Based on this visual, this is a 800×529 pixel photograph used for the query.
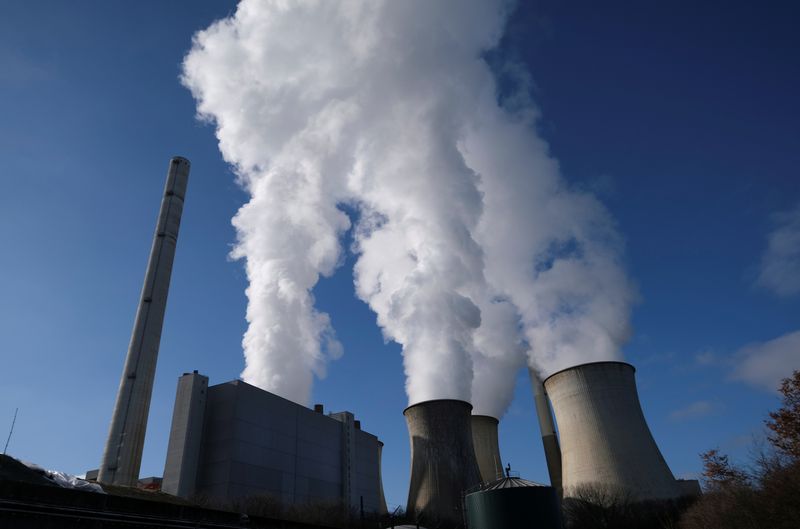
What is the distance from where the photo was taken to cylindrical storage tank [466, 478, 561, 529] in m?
20.2

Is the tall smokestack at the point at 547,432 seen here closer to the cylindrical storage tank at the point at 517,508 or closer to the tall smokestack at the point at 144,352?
the cylindrical storage tank at the point at 517,508

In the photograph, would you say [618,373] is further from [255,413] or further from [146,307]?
[146,307]

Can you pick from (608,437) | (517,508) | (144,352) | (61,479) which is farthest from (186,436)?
(608,437)

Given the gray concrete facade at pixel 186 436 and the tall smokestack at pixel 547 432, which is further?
the tall smokestack at pixel 547 432

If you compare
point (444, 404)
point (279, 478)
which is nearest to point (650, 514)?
point (444, 404)

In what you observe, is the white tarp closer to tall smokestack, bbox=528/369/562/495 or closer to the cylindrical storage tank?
the cylindrical storage tank

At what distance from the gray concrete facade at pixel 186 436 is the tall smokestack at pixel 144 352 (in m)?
1.49

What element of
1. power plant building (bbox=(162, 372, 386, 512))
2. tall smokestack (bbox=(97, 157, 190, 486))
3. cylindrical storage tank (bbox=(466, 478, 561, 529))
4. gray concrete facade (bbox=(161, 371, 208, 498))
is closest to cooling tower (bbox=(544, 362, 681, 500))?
cylindrical storage tank (bbox=(466, 478, 561, 529))

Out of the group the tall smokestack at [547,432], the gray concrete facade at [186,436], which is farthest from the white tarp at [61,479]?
the tall smokestack at [547,432]

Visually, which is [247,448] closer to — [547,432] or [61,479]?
[61,479]

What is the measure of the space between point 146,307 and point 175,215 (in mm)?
5621

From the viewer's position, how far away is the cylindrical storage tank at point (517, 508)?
2020cm

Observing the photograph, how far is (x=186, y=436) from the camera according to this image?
891 inches

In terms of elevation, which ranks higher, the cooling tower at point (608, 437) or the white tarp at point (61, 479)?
the cooling tower at point (608, 437)
